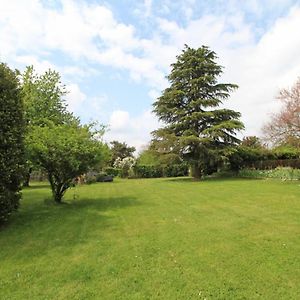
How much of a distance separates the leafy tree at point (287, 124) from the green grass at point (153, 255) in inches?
574

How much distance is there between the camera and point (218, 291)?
4.26 m

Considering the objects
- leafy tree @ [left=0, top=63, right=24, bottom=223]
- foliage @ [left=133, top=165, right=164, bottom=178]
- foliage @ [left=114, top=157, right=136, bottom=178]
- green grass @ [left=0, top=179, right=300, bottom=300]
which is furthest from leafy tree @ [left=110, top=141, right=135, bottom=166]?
leafy tree @ [left=0, top=63, right=24, bottom=223]

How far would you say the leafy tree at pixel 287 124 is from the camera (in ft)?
75.8

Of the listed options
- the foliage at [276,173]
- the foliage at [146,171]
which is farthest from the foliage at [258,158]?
the foliage at [146,171]

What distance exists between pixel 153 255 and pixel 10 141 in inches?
202

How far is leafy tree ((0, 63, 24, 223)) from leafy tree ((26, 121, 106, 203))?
2.43 m

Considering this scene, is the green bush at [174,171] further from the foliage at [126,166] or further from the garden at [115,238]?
the garden at [115,238]

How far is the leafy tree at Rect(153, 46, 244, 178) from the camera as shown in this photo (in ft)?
94.0

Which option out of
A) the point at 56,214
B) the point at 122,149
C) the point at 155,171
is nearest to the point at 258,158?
the point at 155,171

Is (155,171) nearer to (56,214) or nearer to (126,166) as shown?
(126,166)

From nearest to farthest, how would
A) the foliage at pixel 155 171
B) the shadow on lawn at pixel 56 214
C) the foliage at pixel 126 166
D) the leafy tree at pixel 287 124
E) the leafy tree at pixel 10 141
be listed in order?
the leafy tree at pixel 10 141 < the shadow on lawn at pixel 56 214 < the leafy tree at pixel 287 124 < the foliage at pixel 126 166 < the foliage at pixel 155 171

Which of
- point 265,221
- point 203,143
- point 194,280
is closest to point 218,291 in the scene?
point 194,280

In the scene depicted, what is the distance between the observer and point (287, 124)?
23.5 meters

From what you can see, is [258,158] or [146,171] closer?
[258,158]
